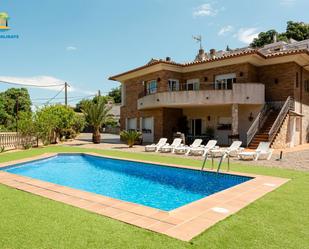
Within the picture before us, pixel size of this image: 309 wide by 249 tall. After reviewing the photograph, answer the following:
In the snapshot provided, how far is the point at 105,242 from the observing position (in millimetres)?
4336

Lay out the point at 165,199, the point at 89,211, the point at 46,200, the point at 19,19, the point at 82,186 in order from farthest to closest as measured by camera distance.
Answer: the point at 19,19 < the point at 82,186 < the point at 165,199 < the point at 46,200 < the point at 89,211

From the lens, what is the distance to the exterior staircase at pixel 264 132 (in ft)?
64.7

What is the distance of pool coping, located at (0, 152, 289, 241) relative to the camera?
199 inches

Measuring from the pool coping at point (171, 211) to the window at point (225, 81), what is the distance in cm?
1616

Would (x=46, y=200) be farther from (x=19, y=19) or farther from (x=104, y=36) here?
(x=104, y=36)

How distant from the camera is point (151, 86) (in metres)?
29.0

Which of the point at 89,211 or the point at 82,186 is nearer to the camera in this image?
the point at 89,211

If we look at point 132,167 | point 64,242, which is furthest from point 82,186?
point 64,242

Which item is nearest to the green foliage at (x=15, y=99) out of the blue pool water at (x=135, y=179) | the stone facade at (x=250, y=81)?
the stone facade at (x=250, y=81)

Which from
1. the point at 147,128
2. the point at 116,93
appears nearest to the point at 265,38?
the point at 116,93

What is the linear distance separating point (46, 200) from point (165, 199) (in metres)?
3.66

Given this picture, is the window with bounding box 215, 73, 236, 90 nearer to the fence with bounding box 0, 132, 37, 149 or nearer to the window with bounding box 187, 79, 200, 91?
the window with bounding box 187, 79, 200, 91

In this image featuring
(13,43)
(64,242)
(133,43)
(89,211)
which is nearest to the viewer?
(64,242)

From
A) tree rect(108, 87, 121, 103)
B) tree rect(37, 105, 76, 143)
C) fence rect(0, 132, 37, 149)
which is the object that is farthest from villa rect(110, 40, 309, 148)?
tree rect(108, 87, 121, 103)
